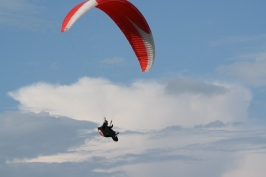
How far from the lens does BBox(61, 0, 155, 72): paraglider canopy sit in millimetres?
55156

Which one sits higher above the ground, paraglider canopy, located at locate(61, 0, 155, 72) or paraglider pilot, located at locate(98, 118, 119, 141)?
paraglider canopy, located at locate(61, 0, 155, 72)

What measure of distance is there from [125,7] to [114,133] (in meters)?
8.47

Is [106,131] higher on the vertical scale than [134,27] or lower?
lower

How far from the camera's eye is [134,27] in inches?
2208

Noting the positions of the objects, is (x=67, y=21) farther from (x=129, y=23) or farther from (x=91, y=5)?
(x=129, y=23)

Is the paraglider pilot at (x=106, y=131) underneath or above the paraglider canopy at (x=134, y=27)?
underneath

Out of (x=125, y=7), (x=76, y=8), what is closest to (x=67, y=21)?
(x=76, y=8)

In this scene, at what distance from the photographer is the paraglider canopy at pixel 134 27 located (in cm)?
5516

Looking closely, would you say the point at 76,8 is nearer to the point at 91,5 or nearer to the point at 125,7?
the point at 91,5

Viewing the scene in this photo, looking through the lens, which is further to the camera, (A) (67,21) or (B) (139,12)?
(B) (139,12)

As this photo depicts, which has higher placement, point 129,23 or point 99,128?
point 129,23

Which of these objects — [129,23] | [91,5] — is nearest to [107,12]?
[129,23]

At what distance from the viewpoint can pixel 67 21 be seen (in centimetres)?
4903

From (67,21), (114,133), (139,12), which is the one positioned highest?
(139,12)
